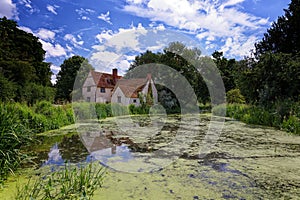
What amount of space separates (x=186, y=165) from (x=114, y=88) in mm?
16277

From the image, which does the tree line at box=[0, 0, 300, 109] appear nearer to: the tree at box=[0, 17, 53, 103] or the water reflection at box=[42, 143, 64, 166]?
the tree at box=[0, 17, 53, 103]

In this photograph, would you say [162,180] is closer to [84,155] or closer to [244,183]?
[244,183]

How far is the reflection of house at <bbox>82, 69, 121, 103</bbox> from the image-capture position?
19188mm

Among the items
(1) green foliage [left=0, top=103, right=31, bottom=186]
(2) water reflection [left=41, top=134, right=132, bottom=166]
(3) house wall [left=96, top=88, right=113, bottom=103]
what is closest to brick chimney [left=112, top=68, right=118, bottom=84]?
(3) house wall [left=96, top=88, right=113, bottom=103]

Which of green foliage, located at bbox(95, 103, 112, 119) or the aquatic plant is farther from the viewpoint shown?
green foliage, located at bbox(95, 103, 112, 119)

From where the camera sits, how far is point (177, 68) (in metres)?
16.9

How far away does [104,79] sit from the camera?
20156 millimetres

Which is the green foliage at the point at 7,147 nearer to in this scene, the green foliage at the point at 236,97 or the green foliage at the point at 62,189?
the green foliage at the point at 62,189

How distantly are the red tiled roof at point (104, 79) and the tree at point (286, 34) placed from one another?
1211 centimetres

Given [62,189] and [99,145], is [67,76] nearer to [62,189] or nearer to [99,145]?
[99,145]

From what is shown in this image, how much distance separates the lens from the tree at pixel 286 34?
40.0 feet

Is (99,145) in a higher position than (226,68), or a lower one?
lower

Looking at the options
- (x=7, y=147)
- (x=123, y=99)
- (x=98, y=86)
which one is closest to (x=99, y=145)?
(x=7, y=147)

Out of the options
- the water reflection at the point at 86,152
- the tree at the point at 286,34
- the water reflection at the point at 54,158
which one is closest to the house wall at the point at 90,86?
the tree at the point at 286,34
